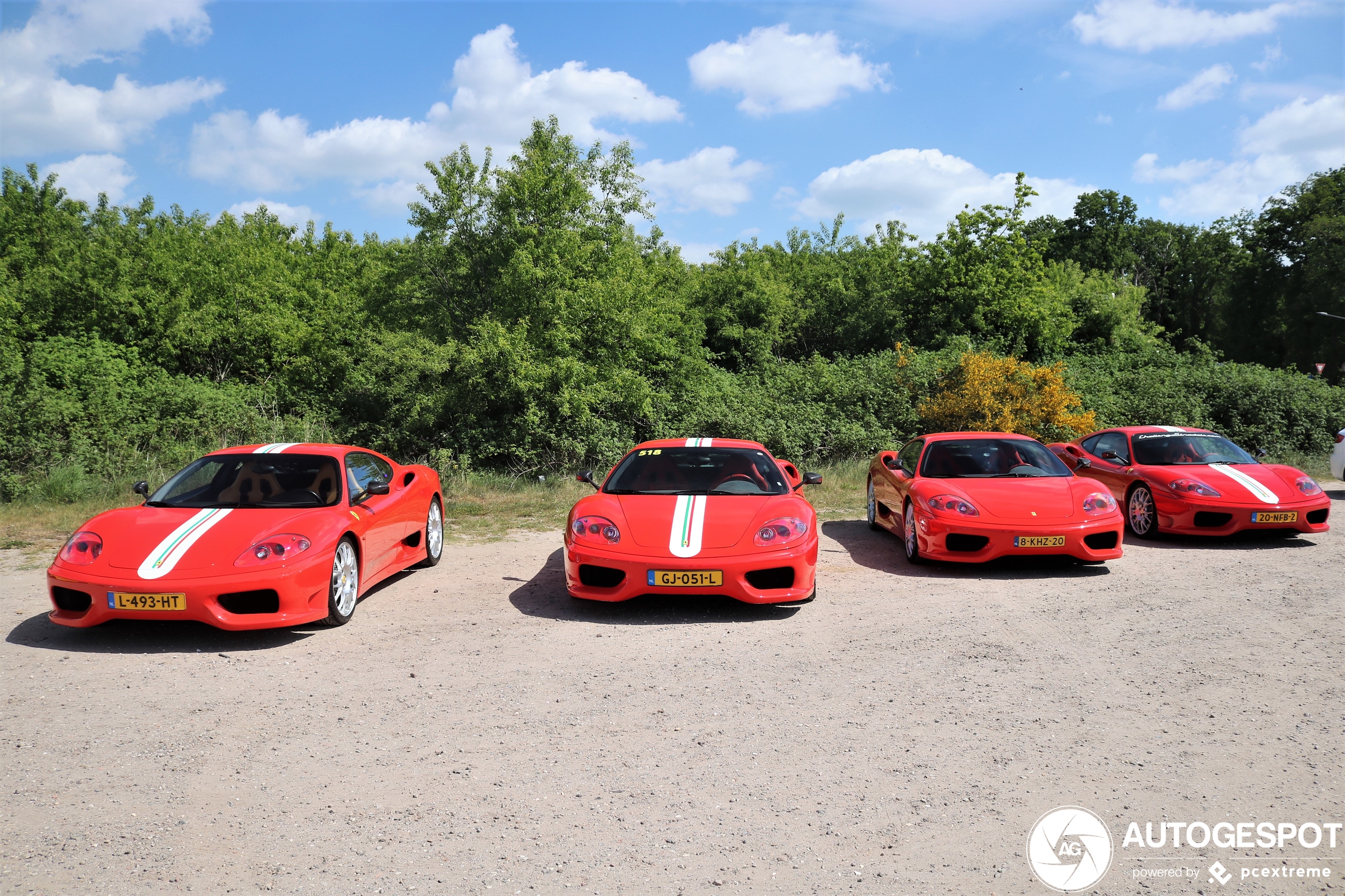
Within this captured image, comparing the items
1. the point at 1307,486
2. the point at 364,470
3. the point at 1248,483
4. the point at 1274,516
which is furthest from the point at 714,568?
the point at 1307,486

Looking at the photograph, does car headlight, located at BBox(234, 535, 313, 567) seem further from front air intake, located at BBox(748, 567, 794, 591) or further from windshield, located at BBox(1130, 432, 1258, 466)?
windshield, located at BBox(1130, 432, 1258, 466)

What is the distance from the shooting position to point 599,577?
6887 millimetres

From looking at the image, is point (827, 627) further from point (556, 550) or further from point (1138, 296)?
point (1138, 296)

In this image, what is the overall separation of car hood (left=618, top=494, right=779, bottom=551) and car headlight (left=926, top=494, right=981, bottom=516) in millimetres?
1997

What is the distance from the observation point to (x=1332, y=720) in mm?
4496

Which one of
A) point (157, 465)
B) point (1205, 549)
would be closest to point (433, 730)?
point (1205, 549)

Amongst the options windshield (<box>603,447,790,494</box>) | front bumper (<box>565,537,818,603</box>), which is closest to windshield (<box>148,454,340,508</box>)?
front bumper (<box>565,537,818,603</box>)

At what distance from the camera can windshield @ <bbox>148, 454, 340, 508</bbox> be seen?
23.2ft

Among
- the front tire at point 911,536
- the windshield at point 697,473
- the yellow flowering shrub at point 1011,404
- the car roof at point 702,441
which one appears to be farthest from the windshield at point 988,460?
the yellow flowering shrub at point 1011,404

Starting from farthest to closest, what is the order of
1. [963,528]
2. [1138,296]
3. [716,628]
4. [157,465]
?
1. [1138,296]
2. [157,465]
3. [963,528]
4. [716,628]

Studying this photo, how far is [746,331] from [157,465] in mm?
18630

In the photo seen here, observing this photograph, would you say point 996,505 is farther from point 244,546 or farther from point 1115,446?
point 244,546

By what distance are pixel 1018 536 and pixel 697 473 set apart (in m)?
3.02

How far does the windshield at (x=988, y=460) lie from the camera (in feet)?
30.7
